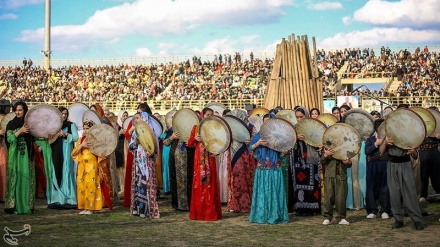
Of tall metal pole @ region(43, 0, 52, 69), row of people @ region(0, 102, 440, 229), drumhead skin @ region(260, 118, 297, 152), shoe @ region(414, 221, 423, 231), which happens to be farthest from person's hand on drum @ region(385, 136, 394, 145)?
tall metal pole @ region(43, 0, 52, 69)

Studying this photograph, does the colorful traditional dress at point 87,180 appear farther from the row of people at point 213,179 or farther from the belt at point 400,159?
the belt at point 400,159

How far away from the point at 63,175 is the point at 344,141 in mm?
5166

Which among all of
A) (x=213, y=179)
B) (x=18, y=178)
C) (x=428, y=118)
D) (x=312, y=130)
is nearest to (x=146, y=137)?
(x=213, y=179)

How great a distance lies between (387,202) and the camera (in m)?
11.1

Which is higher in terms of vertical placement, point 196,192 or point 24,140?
point 24,140

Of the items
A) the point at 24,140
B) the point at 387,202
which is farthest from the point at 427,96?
the point at 24,140

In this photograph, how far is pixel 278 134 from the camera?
1036 centimetres

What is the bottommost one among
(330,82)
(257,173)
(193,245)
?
(193,245)

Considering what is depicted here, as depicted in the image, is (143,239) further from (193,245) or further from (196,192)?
(196,192)

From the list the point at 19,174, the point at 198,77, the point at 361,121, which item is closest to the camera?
the point at 19,174

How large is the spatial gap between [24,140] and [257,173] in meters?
4.02

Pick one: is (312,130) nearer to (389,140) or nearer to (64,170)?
(389,140)

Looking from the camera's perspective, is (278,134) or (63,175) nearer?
(278,134)

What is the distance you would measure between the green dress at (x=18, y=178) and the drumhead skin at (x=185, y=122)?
254 centimetres
